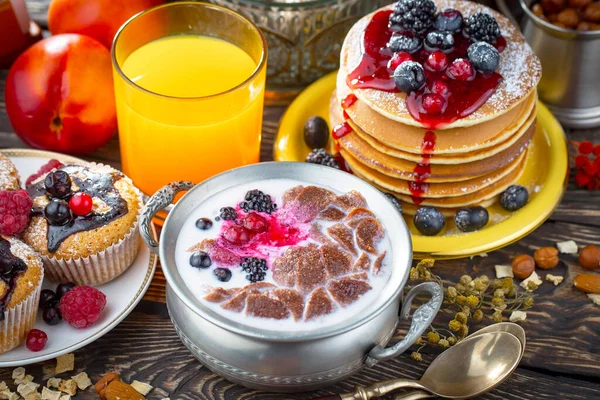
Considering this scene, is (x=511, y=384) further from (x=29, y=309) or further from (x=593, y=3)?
(x=593, y=3)

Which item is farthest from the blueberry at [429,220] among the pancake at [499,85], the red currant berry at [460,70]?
the red currant berry at [460,70]

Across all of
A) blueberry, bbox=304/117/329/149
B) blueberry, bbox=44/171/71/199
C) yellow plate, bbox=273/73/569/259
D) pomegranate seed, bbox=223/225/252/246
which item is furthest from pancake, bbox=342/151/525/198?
blueberry, bbox=44/171/71/199

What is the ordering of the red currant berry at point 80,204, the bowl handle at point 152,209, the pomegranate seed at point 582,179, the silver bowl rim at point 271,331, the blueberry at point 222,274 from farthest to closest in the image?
the pomegranate seed at point 582,179
the red currant berry at point 80,204
the bowl handle at point 152,209
the blueberry at point 222,274
the silver bowl rim at point 271,331

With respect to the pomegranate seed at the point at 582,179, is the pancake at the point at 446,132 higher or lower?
higher

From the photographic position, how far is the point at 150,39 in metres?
2.14

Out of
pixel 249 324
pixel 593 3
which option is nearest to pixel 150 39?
pixel 249 324

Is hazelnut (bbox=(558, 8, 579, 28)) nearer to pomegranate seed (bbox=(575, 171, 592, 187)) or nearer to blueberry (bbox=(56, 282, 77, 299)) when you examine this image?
pomegranate seed (bbox=(575, 171, 592, 187))

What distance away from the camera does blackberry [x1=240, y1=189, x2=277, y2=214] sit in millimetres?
1770

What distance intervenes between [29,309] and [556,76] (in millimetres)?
1686

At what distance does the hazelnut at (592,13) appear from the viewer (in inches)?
93.4

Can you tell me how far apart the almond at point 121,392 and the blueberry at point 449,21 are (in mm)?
1209

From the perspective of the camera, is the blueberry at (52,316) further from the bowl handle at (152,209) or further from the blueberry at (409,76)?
the blueberry at (409,76)

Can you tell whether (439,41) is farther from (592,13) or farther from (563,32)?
(592,13)

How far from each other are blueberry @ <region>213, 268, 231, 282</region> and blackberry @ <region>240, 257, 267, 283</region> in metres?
0.04
